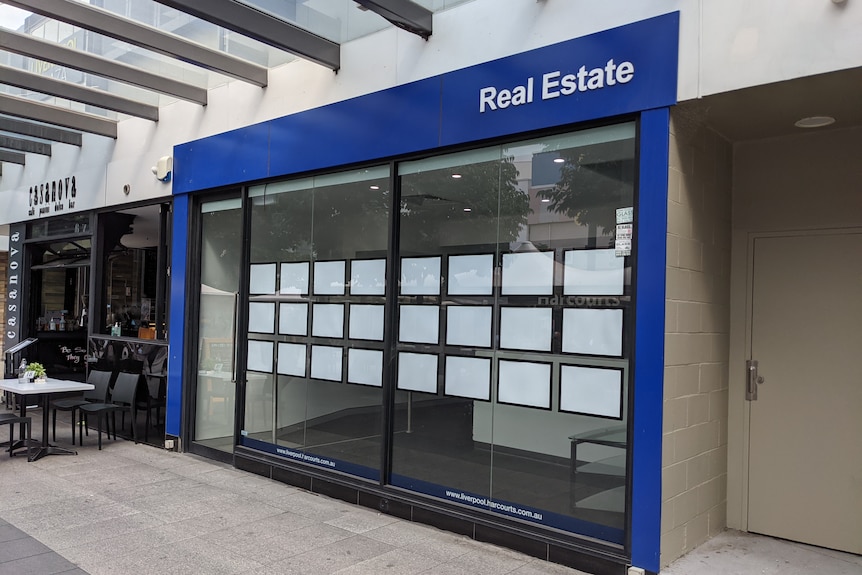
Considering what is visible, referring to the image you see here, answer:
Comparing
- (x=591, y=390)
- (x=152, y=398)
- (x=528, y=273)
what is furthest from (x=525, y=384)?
(x=152, y=398)

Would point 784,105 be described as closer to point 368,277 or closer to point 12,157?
point 368,277

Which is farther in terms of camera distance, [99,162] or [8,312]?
[8,312]

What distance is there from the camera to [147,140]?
8023mm

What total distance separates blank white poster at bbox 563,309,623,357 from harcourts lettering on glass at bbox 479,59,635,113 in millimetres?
1409

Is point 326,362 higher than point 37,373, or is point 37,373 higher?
point 326,362

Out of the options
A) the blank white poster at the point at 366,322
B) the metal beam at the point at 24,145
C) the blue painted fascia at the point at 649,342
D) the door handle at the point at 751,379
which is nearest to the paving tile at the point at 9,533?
the blank white poster at the point at 366,322

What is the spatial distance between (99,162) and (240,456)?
5144 millimetres

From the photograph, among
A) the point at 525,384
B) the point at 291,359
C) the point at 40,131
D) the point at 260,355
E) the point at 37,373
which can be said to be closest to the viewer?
the point at 525,384

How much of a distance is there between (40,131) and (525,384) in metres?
8.08

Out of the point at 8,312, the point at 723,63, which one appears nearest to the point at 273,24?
the point at 723,63

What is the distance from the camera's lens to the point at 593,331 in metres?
4.09

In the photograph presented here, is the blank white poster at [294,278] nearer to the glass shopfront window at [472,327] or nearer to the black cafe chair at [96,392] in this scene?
the glass shopfront window at [472,327]

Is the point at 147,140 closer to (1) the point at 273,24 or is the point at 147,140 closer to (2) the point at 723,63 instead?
(1) the point at 273,24

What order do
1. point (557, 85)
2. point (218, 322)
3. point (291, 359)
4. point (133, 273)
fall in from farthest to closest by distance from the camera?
point (133, 273), point (218, 322), point (291, 359), point (557, 85)
